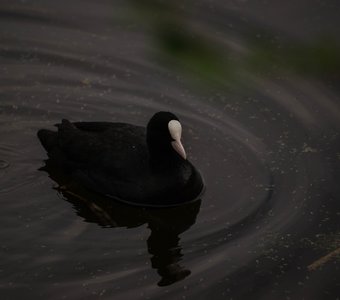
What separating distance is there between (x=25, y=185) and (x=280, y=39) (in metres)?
3.19

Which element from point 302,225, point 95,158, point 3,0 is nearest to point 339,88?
point 302,225

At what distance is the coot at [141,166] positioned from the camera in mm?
5289

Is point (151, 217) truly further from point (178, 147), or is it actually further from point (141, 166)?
point (178, 147)

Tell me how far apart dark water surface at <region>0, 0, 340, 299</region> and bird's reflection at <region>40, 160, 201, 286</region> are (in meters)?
0.01

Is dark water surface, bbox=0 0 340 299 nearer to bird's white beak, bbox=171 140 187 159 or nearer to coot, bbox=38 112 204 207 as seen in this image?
coot, bbox=38 112 204 207

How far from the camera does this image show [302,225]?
5.08 meters

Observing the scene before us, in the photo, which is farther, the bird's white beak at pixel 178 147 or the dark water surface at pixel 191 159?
the bird's white beak at pixel 178 147

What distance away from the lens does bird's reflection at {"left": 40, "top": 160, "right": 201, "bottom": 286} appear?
482cm

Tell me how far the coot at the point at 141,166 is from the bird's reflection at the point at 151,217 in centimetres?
6

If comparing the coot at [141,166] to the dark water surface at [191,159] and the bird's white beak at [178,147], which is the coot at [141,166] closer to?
the bird's white beak at [178,147]

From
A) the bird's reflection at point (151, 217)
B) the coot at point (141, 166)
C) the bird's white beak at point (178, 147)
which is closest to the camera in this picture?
the bird's reflection at point (151, 217)

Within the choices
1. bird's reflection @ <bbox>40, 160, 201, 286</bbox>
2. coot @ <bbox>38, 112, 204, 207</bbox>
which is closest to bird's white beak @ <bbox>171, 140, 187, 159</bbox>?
coot @ <bbox>38, 112, 204, 207</bbox>

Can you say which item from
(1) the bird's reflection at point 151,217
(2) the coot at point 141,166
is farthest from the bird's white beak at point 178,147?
(1) the bird's reflection at point 151,217

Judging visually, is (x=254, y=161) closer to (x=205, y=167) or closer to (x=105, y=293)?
(x=205, y=167)
